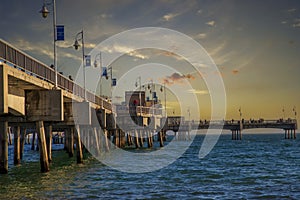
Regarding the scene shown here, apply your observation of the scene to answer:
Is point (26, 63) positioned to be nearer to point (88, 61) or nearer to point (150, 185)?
point (150, 185)

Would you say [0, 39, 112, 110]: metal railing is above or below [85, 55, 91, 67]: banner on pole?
below

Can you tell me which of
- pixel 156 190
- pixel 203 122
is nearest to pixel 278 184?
pixel 156 190

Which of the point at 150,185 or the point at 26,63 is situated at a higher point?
the point at 26,63

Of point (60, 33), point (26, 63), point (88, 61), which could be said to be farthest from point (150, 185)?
point (88, 61)

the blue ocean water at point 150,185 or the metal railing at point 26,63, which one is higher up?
the metal railing at point 26,63

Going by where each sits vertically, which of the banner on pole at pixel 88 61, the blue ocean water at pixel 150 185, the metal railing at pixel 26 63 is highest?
the banner on pole at pixel 88 61

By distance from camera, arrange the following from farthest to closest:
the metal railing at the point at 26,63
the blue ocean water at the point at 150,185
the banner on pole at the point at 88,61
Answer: the banner on pole at the point at 88,61, the blue ocean water at the point at 150,185, the metal railing at the point at 26,63

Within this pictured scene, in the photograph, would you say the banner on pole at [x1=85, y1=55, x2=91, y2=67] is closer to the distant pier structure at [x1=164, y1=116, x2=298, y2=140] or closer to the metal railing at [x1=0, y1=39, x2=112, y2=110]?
the metal railing at [x1=0, y1=39, x2=112, y2=110]

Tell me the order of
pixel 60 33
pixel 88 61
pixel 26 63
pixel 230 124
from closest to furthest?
1. pixel 26 63
2. pixel 60 33
3. pixel 88 61
4. pixel 230 124

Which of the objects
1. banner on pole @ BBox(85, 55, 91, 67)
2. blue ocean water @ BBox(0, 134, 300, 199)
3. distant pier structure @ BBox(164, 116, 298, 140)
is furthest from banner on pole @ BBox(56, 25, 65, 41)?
distant pier structure @ BBox(164, 116, 298, 140)

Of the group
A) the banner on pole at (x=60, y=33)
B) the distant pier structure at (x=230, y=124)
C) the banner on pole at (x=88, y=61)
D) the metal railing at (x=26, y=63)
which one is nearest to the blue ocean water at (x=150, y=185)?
the metal railing at (x=26, y=63)

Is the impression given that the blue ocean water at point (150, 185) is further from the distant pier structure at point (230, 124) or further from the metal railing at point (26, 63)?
→ the distant pier structure at point (230, 124)

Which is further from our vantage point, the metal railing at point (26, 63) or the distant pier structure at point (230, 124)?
the distant pier structure at point (230, 124)

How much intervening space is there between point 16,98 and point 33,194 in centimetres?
550
